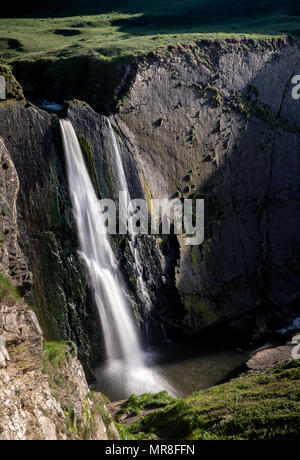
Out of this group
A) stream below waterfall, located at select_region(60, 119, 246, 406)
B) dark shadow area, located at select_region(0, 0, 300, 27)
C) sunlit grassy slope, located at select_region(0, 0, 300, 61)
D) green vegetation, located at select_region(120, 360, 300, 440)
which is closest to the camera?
green vegetation, located at select_region(120, 360, 300, 440)

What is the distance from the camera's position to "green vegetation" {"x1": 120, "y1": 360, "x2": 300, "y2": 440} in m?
10.1

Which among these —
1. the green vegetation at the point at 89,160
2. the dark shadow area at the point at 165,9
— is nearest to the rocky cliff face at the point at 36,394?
the green vegetation at the point at 89,160

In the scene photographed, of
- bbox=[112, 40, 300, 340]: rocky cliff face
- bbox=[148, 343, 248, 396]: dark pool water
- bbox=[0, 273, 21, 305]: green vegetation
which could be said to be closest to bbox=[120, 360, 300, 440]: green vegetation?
bbox=[148, 343, 248, 396]: dark pool water

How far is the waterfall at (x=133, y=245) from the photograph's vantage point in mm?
19188

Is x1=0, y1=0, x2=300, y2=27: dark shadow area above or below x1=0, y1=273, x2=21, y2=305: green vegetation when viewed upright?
above

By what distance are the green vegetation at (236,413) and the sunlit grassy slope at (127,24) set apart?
1645 centimetres

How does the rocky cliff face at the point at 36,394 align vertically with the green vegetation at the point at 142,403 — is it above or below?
above

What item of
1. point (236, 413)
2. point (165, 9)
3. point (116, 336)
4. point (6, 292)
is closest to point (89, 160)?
point (116, 336)

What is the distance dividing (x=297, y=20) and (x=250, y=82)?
47.6 ft

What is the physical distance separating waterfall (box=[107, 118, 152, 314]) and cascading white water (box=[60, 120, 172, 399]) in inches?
38.8

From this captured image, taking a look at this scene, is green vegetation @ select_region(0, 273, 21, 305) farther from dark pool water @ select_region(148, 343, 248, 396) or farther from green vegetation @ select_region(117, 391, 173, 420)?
dark pool water @ select_region(148, 343, 248, 396)

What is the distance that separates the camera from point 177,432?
11.7 meters

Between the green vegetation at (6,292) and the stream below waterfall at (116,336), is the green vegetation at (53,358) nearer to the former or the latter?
the green vegetation at (6,292)

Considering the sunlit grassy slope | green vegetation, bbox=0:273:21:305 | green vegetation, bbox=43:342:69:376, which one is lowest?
green vegetation, bbox=43:342:69:376
